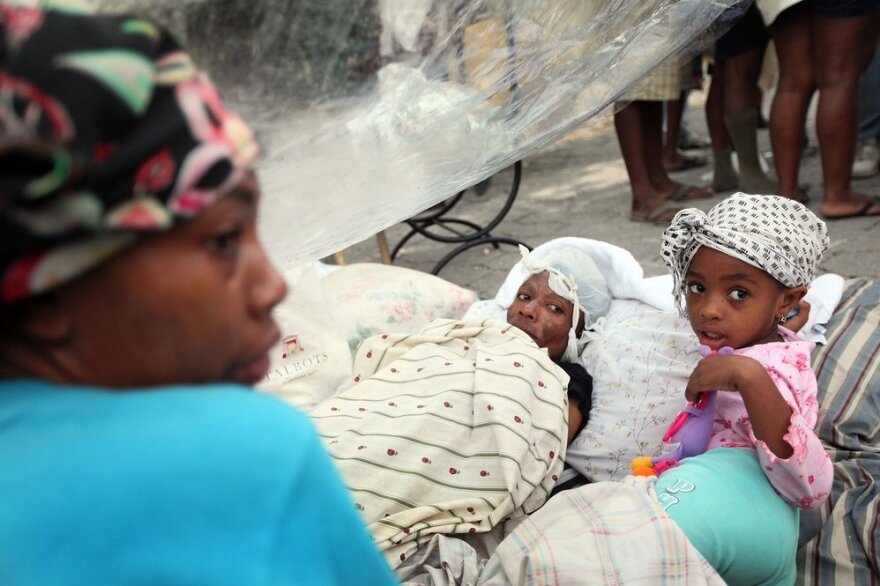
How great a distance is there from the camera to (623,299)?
2.59m

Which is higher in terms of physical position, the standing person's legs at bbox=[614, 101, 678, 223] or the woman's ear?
the woman's ear

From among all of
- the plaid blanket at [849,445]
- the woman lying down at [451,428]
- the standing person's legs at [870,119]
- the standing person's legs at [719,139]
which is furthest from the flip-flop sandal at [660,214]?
the woman lying down at [451,428]

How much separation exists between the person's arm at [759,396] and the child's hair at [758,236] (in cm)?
27

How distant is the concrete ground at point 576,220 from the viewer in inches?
137

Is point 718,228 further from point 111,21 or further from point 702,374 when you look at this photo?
point 111,21

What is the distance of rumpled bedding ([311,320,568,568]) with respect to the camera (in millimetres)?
1717

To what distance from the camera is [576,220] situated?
4.66 m

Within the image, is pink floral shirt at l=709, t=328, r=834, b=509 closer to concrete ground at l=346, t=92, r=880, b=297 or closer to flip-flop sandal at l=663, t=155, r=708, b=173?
concrete ground at l=346, t=92, r=880, b=297

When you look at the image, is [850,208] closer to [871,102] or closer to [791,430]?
[871,102]

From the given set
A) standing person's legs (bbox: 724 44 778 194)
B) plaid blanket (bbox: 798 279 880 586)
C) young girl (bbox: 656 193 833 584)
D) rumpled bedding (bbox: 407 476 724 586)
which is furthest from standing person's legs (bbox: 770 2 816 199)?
rumpled bedding (bbox: 407 476 724 586)

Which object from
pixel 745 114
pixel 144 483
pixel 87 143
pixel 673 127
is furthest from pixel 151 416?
pixel 673 127

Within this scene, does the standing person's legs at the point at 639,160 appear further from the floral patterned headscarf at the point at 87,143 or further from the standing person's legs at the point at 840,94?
the floral patterned headscarf at the point at 87,143

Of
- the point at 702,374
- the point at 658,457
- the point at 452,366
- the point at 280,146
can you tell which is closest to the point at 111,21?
the point at 280,146

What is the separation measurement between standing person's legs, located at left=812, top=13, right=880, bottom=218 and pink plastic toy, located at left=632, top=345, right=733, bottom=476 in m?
2.03
